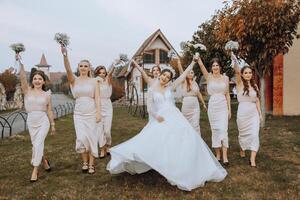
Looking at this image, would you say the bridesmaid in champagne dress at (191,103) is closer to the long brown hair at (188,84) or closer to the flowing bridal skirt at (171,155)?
the long brown hair at (188,84)

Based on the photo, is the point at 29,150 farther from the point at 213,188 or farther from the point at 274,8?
the point at 274,8

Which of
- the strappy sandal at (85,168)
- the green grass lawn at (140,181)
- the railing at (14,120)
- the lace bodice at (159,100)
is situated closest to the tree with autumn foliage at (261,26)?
the green grass lawn at (140,181)

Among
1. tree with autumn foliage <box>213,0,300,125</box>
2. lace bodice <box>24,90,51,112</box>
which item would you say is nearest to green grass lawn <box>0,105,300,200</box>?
lace bodice <box>24,90,51,112</box>

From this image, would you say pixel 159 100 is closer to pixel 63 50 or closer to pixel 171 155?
pixel 171 155

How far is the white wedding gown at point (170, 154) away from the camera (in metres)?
5.72

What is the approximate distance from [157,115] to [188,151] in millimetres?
911

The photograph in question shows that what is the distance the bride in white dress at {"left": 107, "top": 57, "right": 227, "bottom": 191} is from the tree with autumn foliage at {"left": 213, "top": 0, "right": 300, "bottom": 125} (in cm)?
740

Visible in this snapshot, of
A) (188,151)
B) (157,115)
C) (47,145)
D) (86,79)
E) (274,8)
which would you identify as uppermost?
(274,8)

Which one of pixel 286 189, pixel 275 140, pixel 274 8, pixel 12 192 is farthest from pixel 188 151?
pixel 274 8

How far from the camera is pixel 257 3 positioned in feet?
42.8

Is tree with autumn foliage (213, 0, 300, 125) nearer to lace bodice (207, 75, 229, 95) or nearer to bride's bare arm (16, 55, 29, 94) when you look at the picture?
lace bodice (207, 75, 229, 95)

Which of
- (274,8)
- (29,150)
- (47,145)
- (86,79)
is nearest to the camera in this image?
(86,79)

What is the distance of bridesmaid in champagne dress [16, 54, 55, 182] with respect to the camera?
6742 mm

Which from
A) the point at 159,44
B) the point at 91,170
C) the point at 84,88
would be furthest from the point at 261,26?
the point at 159,44
